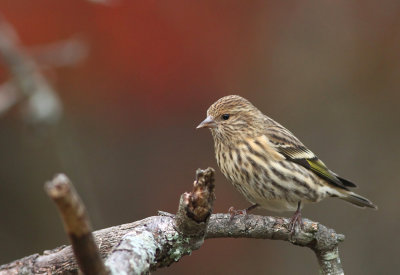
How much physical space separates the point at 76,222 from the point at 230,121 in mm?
4087

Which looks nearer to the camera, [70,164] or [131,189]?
[70,164]

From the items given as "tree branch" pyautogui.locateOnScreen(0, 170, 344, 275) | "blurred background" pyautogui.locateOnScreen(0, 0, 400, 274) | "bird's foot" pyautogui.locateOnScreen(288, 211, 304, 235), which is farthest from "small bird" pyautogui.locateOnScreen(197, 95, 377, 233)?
"blurred background" pyautogui.locateOnScreen(0, 0, 400, 274)

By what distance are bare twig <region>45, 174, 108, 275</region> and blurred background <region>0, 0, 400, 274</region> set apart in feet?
22.2

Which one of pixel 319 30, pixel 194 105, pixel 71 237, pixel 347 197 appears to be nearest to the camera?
pixel 71 237

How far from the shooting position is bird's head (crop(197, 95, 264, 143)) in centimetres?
637

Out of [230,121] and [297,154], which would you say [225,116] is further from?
[297,154]

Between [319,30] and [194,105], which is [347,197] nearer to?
[194,105]

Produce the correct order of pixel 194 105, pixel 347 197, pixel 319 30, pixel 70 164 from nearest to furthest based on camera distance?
pixel 347 197
pixel 70 164
pixel 194 105
pixel 319 30

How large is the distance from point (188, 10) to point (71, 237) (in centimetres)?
810

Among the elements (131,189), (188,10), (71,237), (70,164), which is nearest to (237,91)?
(188,10)

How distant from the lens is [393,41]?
10922 mm

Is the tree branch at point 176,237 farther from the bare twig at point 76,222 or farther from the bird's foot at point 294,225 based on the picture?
the bare twig at point 76,222

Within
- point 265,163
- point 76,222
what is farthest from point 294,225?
point 76,222

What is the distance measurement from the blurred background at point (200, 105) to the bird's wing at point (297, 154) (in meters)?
3.31
